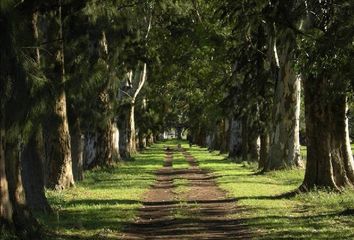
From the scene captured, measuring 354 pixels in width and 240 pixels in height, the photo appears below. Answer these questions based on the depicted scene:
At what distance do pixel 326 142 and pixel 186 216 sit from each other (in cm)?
467

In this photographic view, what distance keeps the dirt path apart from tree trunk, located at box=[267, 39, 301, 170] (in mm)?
5132

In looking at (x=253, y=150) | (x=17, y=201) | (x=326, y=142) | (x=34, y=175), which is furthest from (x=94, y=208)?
(x=253, y=150)

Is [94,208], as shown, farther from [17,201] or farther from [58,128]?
[17,201]

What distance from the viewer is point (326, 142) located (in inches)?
653

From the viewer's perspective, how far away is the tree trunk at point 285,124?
25.6m

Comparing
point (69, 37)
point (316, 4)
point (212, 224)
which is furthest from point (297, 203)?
point (69, 37)

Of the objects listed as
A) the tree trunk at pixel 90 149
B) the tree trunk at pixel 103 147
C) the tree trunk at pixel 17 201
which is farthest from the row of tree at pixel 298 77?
the tree trunk at pixel 90 149

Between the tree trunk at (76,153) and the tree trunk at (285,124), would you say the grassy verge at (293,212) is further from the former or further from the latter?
the tree trunk at (76,153)

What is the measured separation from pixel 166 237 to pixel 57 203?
18.1 feet

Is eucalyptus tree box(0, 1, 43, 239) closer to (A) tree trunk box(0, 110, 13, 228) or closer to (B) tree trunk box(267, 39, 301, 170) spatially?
(A) tree trunk box(0, 110, 13, 228)

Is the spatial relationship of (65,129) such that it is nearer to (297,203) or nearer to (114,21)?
(114,21)

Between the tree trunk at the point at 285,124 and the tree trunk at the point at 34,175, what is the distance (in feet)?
44.6

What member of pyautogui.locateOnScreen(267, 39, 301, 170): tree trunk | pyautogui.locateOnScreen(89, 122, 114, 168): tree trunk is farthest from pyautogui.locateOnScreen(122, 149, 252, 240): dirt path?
pyautogui.locateOnScreen(89, 122, 114, 168): tree trunk

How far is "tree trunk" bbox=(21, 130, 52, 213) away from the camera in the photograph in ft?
45.1
